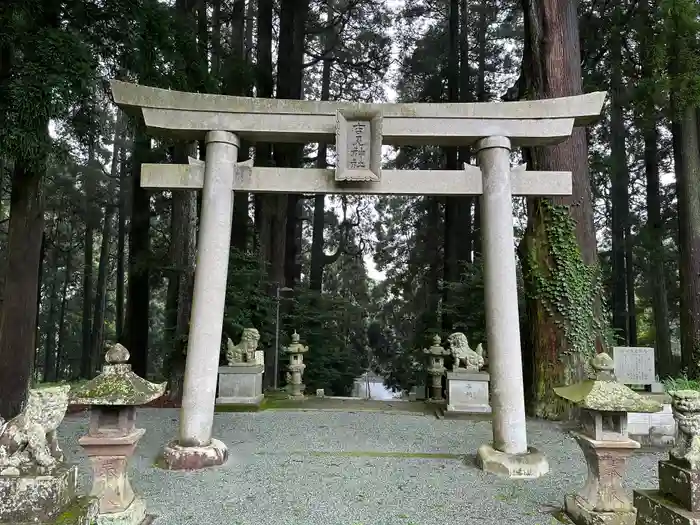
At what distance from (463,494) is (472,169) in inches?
126

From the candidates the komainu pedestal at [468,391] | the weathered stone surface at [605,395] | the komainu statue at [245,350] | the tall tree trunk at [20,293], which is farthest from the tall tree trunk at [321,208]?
the weathered stone surface at [605,395]

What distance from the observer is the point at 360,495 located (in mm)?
4188

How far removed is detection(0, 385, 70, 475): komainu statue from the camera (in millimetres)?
2350

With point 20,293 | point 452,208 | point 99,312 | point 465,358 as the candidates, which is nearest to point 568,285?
point 465,358

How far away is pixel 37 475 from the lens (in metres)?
2.33

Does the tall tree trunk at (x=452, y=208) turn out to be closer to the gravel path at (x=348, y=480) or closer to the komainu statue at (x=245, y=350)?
the komainu statue at (x=245, y=350)

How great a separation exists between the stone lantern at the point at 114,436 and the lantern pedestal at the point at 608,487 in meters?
3.15

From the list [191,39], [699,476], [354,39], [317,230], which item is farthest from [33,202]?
[354,39]

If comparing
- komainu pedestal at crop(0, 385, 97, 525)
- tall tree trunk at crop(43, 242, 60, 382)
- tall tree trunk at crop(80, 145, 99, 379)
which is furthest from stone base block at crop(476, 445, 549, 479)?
tall tree trunk at crop(43, 242, 60, 382)

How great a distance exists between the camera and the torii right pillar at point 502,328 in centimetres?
477

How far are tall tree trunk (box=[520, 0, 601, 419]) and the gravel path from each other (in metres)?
1.23

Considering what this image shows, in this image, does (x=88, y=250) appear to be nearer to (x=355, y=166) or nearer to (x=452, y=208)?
(x=452, y=208)

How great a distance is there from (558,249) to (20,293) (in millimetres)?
7974

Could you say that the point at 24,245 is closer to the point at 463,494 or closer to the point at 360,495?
the point at 360,495
